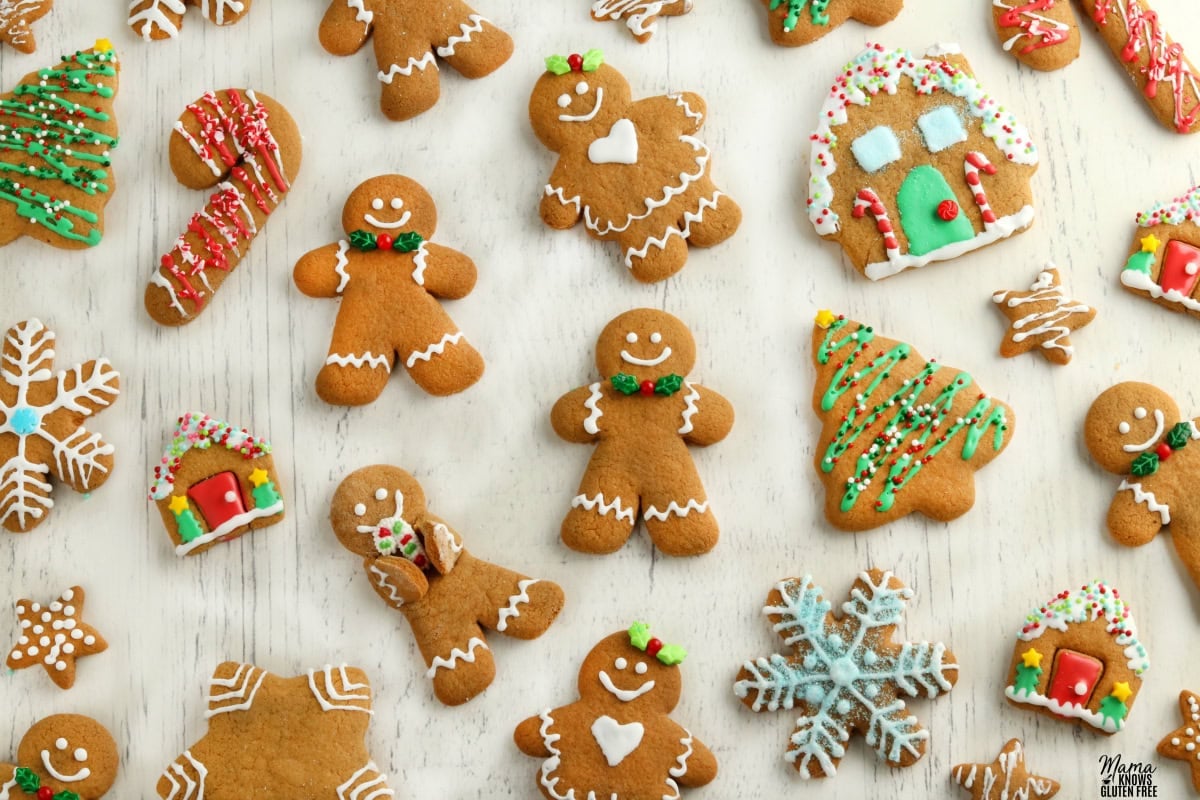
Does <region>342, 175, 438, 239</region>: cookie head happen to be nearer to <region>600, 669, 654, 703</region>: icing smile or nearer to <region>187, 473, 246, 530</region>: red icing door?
<region>187, 473, 246, 530</region>: red icing door

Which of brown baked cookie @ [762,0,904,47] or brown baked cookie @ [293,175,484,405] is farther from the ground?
brown baked cookie @ [762,0,904,47]

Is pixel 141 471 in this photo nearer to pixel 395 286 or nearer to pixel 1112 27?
pixel 395 286

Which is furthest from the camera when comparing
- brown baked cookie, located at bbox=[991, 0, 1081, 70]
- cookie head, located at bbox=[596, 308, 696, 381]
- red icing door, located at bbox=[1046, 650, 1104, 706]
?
brown baked cookie, located at bbox=[991, 0, 1081, 70]

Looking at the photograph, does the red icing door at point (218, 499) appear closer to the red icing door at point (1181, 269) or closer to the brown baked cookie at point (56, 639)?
the brown baked cookie at point (56, 639)

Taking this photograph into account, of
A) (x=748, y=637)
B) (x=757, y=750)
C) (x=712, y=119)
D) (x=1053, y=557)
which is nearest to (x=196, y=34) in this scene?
(x=712, y=119)

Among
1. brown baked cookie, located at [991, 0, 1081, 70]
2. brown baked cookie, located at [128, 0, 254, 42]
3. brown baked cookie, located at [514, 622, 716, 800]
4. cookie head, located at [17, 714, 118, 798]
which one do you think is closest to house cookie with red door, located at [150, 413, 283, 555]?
cookie head, located at [17, 714, 118, 798]

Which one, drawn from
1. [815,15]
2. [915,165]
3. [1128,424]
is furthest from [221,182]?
[1128,424]
